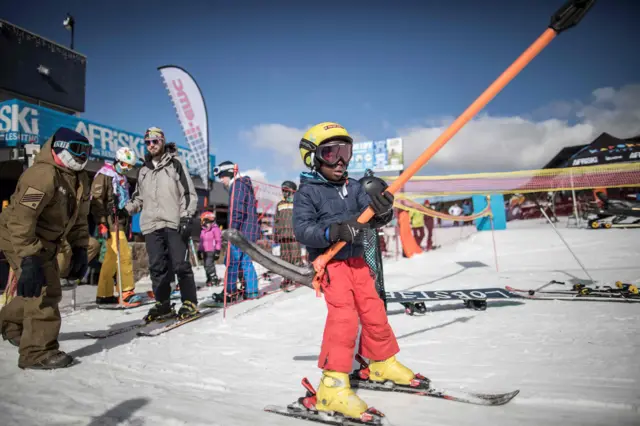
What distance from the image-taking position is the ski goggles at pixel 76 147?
3.11 metres

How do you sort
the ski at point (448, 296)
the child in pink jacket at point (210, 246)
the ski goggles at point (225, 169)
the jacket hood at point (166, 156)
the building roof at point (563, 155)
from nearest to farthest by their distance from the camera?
the ski at point (448, 296)
the jacket hood at point (166, 156)
the ski goggles at point (225, 169)
the child in pink jacket at point (210, 246)
the building roof at point (563, 155)

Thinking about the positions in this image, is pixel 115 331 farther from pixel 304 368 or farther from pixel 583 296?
pixel 583 296

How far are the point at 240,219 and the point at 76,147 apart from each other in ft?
9.78

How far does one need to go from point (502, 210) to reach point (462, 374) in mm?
13471

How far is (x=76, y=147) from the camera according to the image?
3.18 metres

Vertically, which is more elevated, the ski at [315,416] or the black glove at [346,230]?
the black glove at [346,230]

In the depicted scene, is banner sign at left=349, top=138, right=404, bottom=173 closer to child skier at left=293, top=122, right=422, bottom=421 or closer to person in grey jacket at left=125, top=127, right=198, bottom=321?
person in grey jacket at left=125, top=127, right=198, bottom=321

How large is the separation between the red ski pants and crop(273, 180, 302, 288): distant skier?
495 cm

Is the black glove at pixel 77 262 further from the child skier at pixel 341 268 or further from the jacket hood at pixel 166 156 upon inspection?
the child skier at pixel 341 268

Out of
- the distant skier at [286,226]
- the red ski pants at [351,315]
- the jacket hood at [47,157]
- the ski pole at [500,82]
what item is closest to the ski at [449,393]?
the red ski pants at [351,315]

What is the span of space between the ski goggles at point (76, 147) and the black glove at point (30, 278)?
3.17ft

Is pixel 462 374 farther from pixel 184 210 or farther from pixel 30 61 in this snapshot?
pixel 30 61

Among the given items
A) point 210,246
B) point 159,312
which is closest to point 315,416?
point 159,312

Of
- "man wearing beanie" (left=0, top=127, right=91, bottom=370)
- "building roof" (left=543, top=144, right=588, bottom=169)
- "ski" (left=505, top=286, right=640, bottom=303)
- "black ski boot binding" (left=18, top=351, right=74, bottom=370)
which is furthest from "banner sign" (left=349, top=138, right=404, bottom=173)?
"black ski boot binding" (left=18, top=351, right=74, bottom=370)
